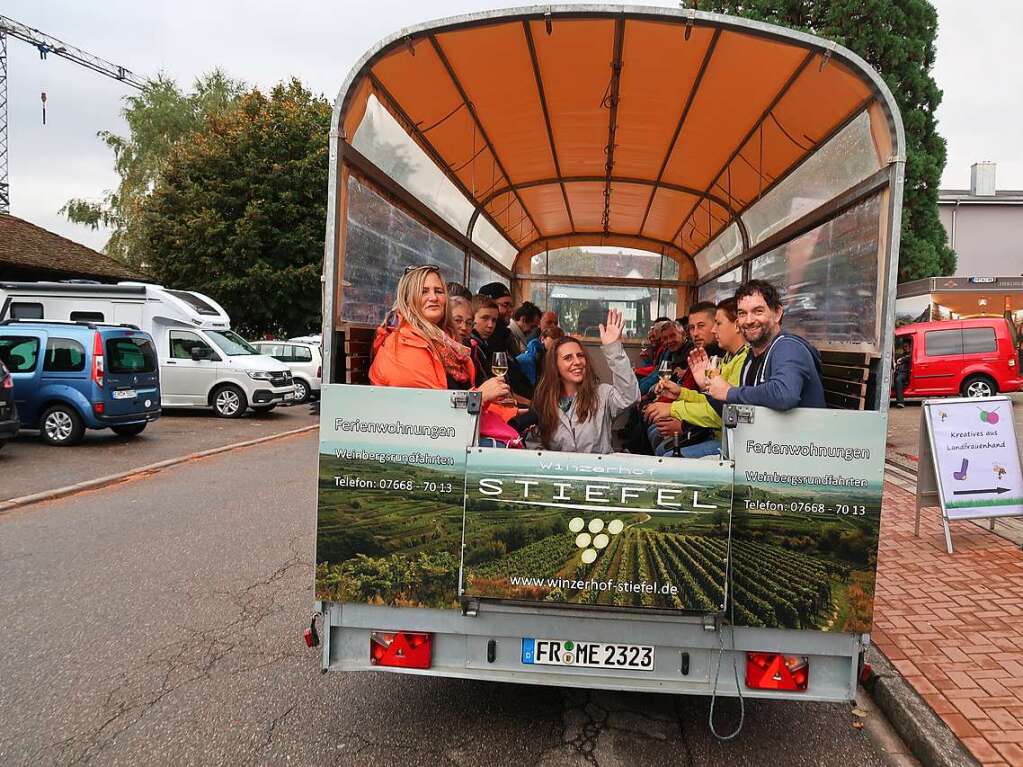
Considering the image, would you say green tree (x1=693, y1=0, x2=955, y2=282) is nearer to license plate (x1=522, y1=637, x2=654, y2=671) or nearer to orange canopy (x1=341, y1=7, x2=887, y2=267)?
orange canopy (x1=341, y1=7, x2=887, y2=267)

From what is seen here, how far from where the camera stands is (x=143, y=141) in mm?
34469

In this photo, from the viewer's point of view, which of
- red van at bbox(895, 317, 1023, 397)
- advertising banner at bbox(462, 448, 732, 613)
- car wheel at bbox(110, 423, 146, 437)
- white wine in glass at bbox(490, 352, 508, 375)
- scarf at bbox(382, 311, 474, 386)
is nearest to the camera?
advertising banner at bbox(462, 448, 732, 613)

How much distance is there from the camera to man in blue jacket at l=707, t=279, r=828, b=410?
3092mm

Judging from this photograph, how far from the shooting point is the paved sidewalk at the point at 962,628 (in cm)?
363

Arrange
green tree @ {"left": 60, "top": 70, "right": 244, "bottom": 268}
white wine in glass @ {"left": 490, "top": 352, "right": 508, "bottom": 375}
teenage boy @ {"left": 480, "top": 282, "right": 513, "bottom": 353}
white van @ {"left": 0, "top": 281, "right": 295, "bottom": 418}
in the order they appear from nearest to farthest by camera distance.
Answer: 1. white wine in glass @ {"left": 490, "top": 352, "right": 508, "bottom": 375}
2. teenage boy @ {"left": 480, "top": 282, "right": 513, "bottom": 353}
3. white van @ {"left": 0, "top": 281, "right": 295, "bottom": 418}
4. green tree @ {"left": 60, "top": 70, "right": 244, "bottom": 268}

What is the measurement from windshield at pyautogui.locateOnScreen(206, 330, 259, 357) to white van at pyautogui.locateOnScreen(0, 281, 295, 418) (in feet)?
0.10

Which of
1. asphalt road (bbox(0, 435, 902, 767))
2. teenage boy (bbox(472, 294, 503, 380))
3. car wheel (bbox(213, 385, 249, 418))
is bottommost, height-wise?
asphalt road (bbox(0, 435, 902, 767))

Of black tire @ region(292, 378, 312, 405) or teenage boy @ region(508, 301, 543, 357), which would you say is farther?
black tire @ region(292, 378, 312, 405)

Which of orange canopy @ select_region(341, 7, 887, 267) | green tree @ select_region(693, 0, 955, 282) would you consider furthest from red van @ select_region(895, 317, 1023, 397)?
orange canopy @ select_region(341, 7, 887, 267)

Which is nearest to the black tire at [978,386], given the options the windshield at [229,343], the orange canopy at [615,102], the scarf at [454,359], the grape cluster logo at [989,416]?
the grape cluster logo at [989,416]

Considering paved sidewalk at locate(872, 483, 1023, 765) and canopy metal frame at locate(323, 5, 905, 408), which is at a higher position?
canopy metal frame at locate(323, 5, 905, 408)

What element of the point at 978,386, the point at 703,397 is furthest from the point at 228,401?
the point at 978,386

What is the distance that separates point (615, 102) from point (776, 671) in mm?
3613

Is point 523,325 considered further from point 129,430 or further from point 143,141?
point 143,141
